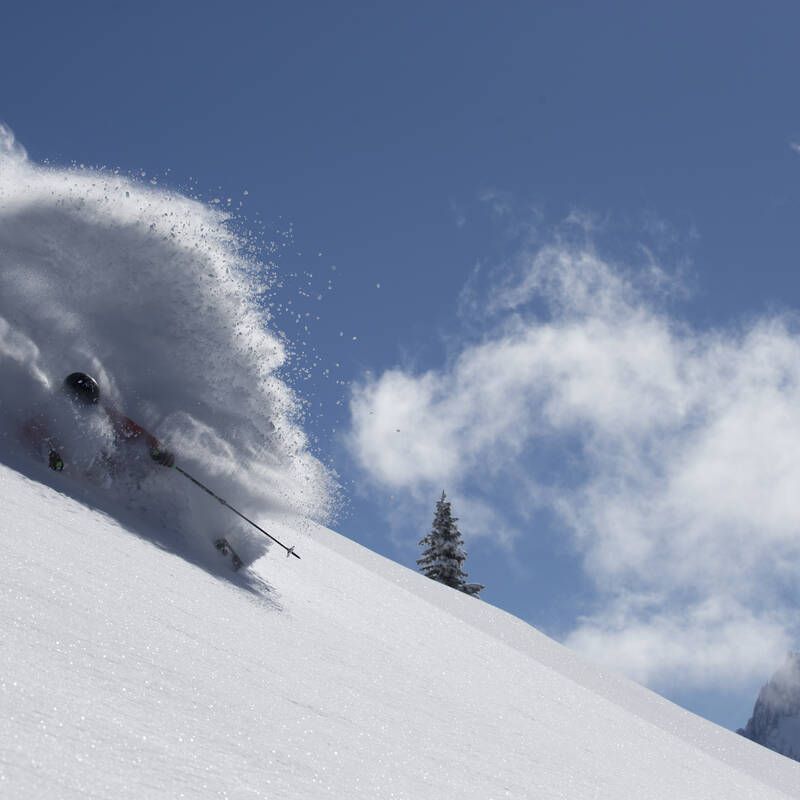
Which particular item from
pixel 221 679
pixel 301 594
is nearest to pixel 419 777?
pixel 221 679

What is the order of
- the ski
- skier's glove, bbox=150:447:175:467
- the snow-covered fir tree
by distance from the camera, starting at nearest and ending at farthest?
the ski, skier's glove, bbox=150:447:175:467, the snow-covered fir tree

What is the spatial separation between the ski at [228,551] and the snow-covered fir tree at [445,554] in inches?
998

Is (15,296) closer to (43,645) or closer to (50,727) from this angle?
(43,645)

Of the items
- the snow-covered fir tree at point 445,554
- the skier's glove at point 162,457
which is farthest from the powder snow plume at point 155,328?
the snow-covered fir tree at point 445,554

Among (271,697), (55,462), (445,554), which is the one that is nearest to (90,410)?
(55,462)

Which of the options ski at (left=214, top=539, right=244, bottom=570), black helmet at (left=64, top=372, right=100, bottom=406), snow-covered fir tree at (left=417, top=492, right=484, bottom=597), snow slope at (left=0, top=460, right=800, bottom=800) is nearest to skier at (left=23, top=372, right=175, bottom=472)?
black helmet at (left=64, top=372, right=100, bottom=406)

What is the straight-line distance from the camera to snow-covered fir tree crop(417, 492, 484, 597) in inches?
1291

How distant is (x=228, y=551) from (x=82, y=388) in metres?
2.03

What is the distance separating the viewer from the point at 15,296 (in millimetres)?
8469

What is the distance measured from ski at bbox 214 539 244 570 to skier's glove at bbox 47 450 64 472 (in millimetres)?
1549

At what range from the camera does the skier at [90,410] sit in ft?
24.4

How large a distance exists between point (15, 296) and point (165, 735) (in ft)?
21.6

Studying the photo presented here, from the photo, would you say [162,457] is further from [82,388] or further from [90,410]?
[82,388]

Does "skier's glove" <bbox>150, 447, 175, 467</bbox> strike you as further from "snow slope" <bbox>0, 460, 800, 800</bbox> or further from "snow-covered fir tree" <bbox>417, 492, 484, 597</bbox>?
"snow-covered fir tree" <bbox>417, 492, 484, 597</bbox>
